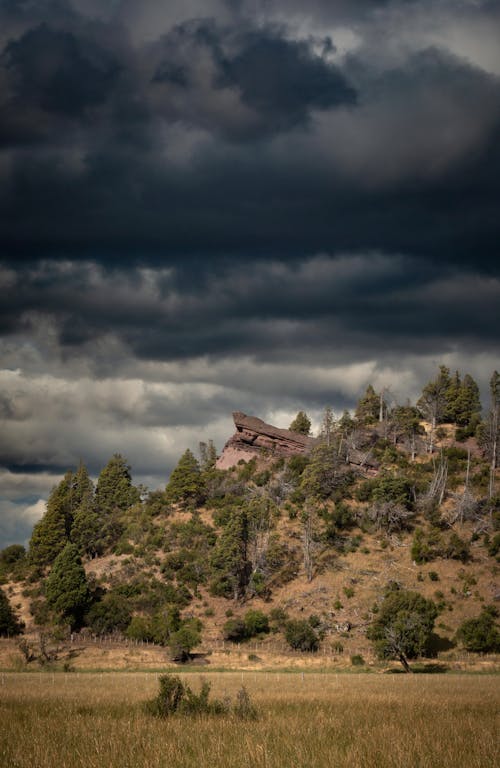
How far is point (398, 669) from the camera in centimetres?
5706

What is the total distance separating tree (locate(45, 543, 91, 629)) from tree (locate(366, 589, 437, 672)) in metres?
33.3

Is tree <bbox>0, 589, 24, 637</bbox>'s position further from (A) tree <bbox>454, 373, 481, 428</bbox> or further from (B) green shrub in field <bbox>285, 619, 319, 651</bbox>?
(A) tree <bbox>454, 373, 481, 428</bbox>

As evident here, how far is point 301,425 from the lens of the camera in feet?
440

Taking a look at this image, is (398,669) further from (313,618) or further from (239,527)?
(239,527)

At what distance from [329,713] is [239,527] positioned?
62.6 meters

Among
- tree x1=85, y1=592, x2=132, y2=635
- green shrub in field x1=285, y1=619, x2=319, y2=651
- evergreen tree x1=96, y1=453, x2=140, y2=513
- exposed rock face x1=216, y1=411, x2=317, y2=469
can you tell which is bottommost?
green shrub in field x1=285, y1=619, x2=319, y2=651

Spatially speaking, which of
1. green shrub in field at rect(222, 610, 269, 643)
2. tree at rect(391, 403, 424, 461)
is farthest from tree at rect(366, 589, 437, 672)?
tree at rect(391, 403, 424, 461)

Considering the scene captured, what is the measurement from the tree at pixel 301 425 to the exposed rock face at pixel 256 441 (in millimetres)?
8392

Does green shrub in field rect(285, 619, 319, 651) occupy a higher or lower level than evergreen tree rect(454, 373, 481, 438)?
lower

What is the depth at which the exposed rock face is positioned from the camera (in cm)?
12169

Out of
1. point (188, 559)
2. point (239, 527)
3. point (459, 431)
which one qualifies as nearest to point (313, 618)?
point (239, 527)

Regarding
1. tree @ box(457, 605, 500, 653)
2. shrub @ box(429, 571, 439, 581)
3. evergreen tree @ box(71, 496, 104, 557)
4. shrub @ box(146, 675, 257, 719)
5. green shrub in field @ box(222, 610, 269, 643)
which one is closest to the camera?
shrub @ box(146, 675, 257, 719)

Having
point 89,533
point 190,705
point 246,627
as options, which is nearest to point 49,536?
point 89,533

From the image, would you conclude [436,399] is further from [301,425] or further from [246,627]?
[246,627]
